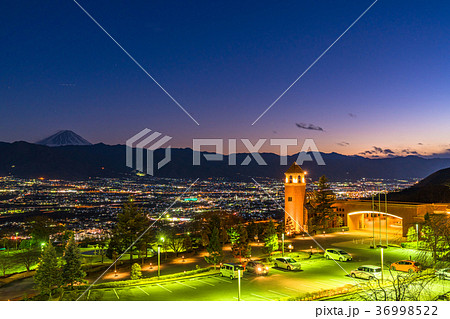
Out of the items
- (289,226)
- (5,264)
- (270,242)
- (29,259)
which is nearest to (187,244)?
(270,242)

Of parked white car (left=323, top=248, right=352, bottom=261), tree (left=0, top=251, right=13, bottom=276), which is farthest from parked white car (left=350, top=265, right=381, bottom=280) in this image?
tree (left=0, top=251, right=13, bottom=276)

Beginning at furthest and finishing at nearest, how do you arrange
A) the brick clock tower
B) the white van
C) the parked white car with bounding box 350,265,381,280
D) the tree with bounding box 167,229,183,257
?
1. the brick clock tower
2. the tree with bounding box 167,229,183,257
3. the white van
4. the parked white car with bounding box 350,265,381,280

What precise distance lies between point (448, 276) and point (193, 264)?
13324 mm

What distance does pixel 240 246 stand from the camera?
22531mm

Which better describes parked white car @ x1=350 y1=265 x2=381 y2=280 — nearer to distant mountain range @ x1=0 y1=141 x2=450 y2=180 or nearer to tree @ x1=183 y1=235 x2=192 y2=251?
tree @ x1=183 y1=235 x2=192 y2=251

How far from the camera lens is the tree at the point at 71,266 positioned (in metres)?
16.9

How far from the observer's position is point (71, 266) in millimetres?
17016

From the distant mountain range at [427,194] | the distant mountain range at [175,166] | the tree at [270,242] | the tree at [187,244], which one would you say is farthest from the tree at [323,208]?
the distant mountain range at [175,166]

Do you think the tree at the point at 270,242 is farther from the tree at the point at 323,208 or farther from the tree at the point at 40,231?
the tree at the point at 40,231

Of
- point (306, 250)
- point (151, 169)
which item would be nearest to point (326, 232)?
point (306, 250)

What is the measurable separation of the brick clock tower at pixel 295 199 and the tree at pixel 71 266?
21896 millimetres

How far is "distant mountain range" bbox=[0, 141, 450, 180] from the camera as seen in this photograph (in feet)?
310

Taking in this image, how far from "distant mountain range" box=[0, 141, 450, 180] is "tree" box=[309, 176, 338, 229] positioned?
49.5m
